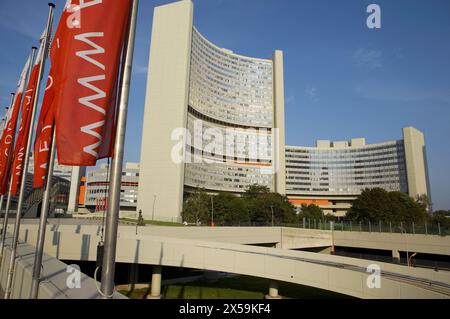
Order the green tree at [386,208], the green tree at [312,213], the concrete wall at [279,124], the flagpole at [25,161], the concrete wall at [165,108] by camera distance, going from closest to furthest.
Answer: the flagpole at [25,161] → the green tree at [386,208] → the concrete wall at [165,108] → the green tree at [312,213] → the concrete wall at [279,124]

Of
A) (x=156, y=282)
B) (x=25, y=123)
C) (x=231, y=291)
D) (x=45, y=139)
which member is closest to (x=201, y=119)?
(x=231, y=291)

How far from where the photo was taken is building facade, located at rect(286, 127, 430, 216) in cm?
12362

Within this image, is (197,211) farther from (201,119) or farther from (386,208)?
(201,119)

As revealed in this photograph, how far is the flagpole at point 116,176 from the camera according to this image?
4.29 meters

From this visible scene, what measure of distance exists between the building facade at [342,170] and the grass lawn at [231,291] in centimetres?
10937

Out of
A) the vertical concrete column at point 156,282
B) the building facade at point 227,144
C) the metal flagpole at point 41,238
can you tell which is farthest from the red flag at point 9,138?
the building facade at point 227,144

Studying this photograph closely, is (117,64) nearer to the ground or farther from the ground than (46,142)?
farther from the ground

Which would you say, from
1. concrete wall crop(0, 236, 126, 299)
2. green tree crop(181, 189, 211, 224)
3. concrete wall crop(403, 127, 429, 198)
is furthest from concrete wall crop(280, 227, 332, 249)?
concrete wall crop(403, 127, 429, 198)

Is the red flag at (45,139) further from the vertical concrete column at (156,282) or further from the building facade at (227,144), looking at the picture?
the building facade at (227,144)

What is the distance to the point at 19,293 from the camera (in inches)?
303

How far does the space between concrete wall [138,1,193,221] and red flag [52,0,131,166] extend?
7441cm
